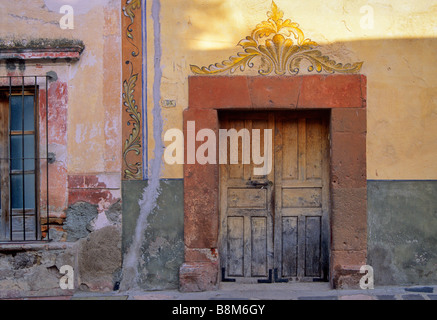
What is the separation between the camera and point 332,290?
4453mm

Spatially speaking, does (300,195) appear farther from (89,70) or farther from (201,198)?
(89,70)

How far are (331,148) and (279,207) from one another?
832 millimetres

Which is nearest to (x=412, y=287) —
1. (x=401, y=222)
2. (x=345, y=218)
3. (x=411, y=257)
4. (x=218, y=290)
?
(x=411, y=257)

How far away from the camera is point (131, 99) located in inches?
179

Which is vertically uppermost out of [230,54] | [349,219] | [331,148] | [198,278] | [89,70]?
[230,54]

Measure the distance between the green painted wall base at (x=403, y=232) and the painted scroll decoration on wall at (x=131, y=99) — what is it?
2414 millimetres

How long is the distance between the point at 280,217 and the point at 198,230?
908 millimetres

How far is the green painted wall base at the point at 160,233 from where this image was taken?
4520 mm

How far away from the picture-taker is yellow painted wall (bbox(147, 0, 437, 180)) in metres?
4.50

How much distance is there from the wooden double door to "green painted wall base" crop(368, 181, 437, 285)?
544 mm

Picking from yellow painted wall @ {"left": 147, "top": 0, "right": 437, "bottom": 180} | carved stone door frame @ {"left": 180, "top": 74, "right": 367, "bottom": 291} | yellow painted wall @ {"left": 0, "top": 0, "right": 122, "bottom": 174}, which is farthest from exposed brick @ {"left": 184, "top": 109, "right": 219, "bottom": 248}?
yellow painted wall @ {"left": 0, "top": 0, "right": 122, "bottom": 174}

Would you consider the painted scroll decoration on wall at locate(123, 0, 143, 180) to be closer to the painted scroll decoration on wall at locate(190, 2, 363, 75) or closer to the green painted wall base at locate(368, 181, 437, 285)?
the painted scroll decoration on wall at locate(190, 2, 363, 75)

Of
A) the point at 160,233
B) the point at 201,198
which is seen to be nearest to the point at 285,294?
the point at 201,198

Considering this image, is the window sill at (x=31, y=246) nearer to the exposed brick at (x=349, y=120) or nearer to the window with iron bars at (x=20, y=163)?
the window with iron bars at (x=20, y=163)
